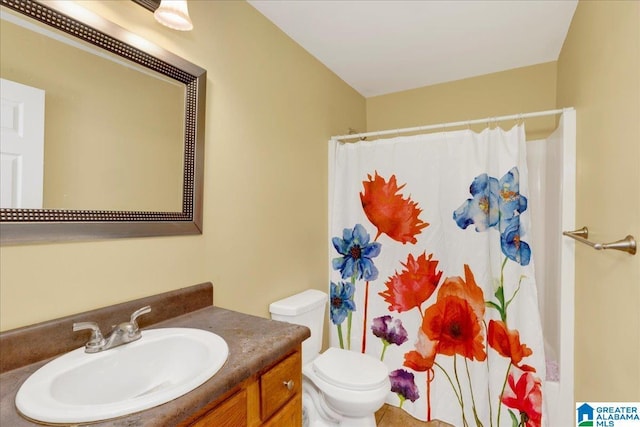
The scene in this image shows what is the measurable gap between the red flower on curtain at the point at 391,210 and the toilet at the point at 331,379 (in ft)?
2.10

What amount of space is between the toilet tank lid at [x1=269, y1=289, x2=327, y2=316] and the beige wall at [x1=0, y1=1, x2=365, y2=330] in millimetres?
63

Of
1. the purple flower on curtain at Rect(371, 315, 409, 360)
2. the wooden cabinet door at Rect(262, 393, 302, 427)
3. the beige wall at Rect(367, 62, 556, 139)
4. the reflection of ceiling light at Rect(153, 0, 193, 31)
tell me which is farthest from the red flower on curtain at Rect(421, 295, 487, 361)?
the reflection of ceiling light at Rect(153, 0, 193, 31)

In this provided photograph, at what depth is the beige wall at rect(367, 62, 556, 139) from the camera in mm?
2344

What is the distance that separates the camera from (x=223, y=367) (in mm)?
857

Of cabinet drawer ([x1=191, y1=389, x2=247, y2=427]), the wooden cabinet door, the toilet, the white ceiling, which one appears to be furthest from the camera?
the white ceiling

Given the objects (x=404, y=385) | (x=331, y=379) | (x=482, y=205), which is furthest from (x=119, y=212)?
(x=404, y=385)

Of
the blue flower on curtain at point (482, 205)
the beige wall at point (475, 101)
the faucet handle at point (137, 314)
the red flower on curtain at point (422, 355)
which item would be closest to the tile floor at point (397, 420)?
the red flower on curtain at point (422, 355)

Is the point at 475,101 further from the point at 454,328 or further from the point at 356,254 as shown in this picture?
the point at 454,328

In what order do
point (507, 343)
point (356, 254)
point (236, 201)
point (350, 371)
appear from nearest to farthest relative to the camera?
point (236, 201)
point (350, 371)
point (507, 343)
point (356, 254)

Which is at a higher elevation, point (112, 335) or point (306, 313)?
point (112, 335)

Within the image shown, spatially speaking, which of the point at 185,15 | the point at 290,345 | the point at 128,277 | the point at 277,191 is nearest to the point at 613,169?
the point at 290,345

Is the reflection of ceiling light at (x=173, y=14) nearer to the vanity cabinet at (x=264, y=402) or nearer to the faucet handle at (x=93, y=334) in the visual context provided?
the faucet handle at (x=93, y=334)

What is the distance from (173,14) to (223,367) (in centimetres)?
118

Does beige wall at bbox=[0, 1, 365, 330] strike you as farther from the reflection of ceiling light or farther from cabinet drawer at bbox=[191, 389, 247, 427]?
cabinet drawer at bbox=[191, 389, 247, 427]
